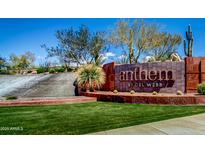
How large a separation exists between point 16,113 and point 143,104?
204 inches

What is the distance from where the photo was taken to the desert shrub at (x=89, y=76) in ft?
53.2

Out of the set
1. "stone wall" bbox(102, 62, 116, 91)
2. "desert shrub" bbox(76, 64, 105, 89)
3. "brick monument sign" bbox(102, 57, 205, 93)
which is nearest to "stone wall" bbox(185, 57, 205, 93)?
"brick monument sign" bbox(102, 57, 205, 93)

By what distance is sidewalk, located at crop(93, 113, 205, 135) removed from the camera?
700cm

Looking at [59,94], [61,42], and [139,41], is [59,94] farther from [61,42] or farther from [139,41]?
[139,41]

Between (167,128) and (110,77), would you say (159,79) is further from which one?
(167,128)

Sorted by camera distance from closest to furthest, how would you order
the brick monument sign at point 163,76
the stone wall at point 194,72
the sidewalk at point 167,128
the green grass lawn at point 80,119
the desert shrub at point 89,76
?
the sidewalk at point 167,128 → the green grass lawn at point 80,119 → the stone wall at point 194,72 → the brick monument sign at point 163,76 → the desert shrub at point 89,76

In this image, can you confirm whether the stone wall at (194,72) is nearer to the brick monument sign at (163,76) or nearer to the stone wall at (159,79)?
the brick monument sign at (163,76)

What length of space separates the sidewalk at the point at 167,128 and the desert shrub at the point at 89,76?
8.31 metres

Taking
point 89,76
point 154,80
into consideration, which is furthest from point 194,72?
point 89,76

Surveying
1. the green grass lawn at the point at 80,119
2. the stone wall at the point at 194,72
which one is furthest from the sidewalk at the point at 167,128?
the stone wall at the point at 194,72

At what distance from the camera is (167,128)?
7418 millimetres

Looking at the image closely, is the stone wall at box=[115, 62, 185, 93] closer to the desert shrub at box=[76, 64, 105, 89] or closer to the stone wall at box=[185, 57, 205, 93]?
the stone wall at box=[185, 57, 205, 93]
